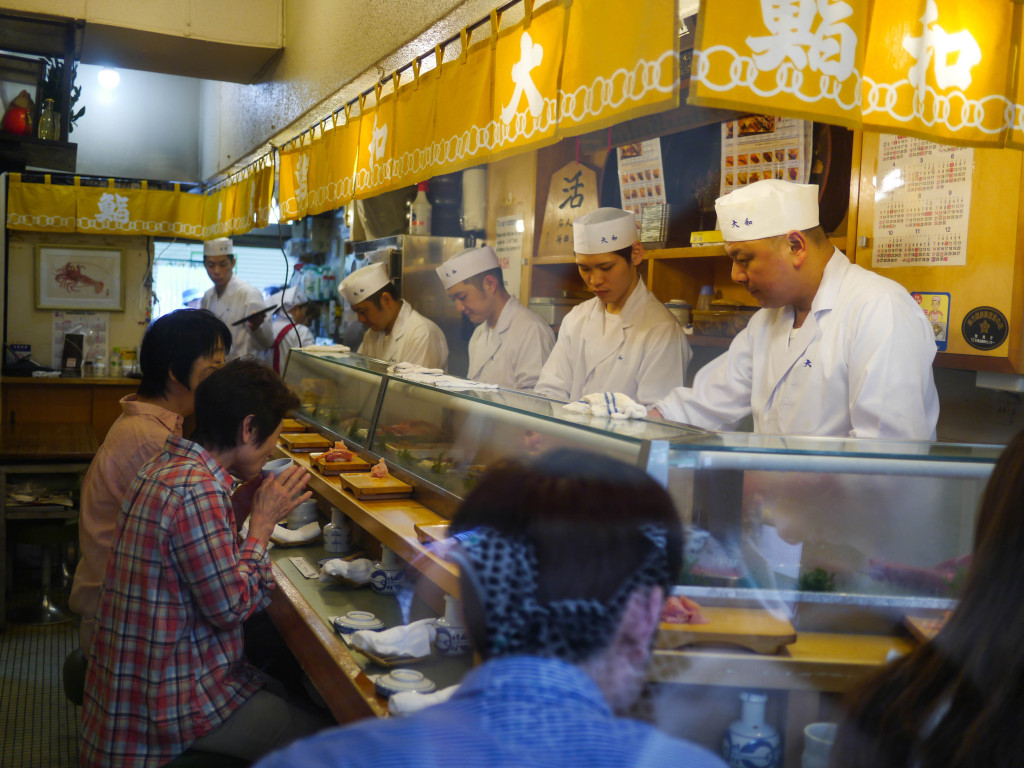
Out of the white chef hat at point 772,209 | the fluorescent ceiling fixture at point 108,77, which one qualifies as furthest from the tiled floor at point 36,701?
the fluorescent ceiling fixture at point 108,77

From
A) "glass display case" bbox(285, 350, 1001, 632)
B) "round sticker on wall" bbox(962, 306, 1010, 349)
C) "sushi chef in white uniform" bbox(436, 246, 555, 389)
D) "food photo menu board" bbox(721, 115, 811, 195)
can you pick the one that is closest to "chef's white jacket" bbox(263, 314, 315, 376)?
"sushi chef in white uniform" bbox(436, 246, 555, 389)

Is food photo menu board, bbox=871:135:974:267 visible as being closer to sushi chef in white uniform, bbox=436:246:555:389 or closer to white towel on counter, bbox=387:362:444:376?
white towel on counter, bbox=387:362:444:376

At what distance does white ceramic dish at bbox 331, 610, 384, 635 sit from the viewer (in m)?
2.21

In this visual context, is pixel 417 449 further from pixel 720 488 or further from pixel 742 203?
pixel 720 488

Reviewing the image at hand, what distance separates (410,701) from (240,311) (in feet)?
20.8

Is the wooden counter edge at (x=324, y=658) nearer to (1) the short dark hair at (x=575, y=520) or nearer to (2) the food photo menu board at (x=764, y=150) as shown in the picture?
(1) the short dark hair at (x=575, y=520)

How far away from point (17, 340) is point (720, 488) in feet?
27.3

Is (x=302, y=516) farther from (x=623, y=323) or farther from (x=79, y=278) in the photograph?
(x=79, y=278)

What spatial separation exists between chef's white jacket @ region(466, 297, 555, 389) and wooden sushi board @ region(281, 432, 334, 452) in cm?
110

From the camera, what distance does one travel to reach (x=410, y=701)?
1.72m

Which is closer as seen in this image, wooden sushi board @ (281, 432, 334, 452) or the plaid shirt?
the plaid shirt

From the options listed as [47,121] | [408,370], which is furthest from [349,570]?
[47,121]

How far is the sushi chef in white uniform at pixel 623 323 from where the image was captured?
12.3 feet

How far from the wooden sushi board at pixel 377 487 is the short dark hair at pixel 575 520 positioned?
6.73 feet
